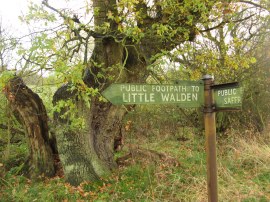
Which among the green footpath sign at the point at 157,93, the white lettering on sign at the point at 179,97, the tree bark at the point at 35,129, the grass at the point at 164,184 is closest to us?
the green footpath sign at the point at 157,93

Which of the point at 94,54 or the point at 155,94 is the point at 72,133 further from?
the point at 155,94

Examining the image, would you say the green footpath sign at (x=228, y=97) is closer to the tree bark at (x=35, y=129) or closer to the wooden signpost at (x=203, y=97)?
the wooden signpost at (x=203, y=97)

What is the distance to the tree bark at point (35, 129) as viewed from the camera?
21.2ft

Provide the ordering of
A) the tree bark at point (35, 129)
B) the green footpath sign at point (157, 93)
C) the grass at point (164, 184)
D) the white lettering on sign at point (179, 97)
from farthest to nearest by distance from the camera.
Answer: the tree bark at point (35, 129) < the grass at point (164, 184) < the white lettering on sign at point (179, 97) < the green footpath sign at point (157, 93)

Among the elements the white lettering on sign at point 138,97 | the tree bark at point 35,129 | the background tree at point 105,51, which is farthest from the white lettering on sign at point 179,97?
the tree bark at point 35,129

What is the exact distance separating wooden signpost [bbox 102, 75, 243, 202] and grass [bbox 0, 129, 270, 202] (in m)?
1.72

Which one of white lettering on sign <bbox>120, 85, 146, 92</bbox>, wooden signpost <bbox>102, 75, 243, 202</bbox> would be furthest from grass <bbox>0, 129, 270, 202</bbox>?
white lettering on sign <bbox>120, 85, 146, 92</bbox>

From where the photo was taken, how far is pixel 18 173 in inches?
269

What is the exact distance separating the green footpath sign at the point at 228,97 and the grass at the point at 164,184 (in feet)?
6.92

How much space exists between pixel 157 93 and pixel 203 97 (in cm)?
52

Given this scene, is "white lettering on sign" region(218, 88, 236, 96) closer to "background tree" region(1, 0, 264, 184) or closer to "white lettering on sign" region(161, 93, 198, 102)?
"white lettering on sign" region(161, 93, 198, 102)

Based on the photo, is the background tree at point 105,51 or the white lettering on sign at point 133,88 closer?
the white lettering on sign at point 133,88

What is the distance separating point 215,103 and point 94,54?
3889 millimetres

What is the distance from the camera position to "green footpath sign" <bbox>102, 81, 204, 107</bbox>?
8.86ft
